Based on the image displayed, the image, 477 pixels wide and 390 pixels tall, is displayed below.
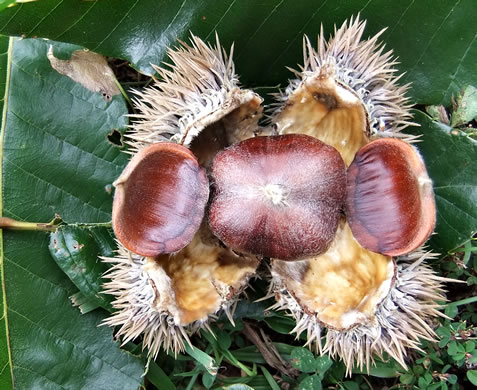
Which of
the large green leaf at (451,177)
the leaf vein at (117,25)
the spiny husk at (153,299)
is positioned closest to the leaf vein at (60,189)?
the spiny husk at (153,299)

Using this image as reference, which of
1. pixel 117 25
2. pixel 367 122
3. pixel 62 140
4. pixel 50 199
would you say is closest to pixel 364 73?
pixel 367 122

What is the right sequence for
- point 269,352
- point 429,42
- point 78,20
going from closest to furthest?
point 78,20 → point 429,42 → point 269,352

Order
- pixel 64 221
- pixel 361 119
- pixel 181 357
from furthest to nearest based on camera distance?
pixel 181 357 → pixel 64 221 → pixel 361 119

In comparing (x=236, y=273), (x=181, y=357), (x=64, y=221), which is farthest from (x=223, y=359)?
(x=64, y=221)

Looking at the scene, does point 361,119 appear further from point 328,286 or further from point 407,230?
point 328,286

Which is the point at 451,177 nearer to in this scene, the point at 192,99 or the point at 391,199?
the point at 391,199

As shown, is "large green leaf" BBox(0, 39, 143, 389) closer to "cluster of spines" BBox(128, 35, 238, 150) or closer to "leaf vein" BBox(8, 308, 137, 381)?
"leaf vein" BBox(8, 308, 137, 381)

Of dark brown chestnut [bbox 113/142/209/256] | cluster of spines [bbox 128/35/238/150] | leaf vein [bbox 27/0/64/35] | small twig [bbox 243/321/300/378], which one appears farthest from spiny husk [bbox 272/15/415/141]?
small twig [bbox 243/321/300/378]
